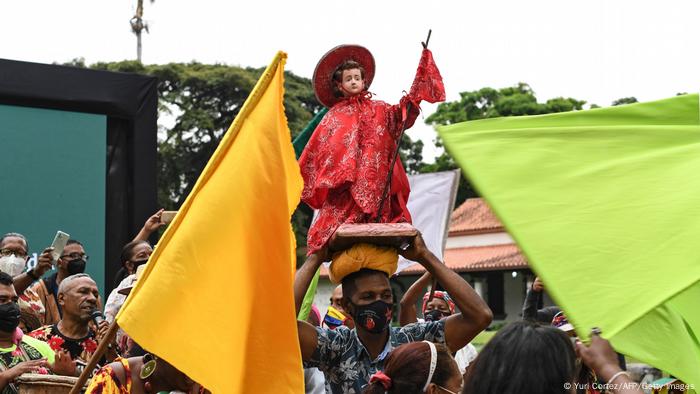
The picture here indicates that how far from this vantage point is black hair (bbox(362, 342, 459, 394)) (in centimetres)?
400

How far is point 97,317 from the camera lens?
6.68 meters

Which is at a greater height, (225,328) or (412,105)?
(412,105)

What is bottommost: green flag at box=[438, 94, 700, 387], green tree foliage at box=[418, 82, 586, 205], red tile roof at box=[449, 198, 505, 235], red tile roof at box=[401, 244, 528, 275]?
red tile roof at box=[401, 244, 528, 275]

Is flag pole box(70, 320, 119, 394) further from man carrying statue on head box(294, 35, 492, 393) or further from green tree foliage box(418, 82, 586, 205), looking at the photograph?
green tree foliage box(418, 82, 586, 205)

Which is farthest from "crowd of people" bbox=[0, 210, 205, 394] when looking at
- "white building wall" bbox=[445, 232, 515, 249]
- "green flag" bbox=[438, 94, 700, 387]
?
"white building wall" bbox=[445, 232, 515, 249]

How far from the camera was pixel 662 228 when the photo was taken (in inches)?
158

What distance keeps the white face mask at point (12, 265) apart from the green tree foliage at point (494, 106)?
129ft

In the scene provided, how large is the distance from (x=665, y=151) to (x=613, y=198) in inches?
17.1

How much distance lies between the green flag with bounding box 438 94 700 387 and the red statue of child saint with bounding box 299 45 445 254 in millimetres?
1195

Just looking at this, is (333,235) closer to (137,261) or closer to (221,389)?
(221,389)

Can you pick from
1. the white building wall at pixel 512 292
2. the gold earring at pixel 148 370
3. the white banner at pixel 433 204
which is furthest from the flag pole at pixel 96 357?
the white building wall at pixel 512 292

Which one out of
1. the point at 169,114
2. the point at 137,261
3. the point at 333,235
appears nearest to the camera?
the point at 333,235

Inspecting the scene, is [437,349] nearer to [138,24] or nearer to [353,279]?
[353,279]

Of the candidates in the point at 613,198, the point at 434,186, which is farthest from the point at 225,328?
the point at 434,186
